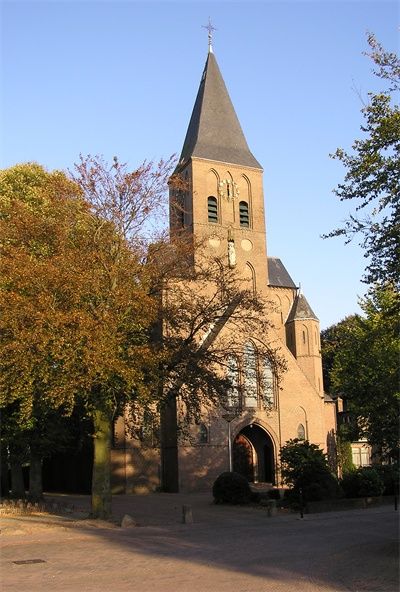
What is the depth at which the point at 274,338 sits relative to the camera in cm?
4081

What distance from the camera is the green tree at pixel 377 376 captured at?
20.4 metres

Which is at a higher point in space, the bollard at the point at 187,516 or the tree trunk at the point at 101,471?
the tree trunk at the point at 101,471

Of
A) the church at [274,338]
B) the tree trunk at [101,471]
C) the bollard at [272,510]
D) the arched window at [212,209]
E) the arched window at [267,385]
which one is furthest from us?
the arched window at [212,209]

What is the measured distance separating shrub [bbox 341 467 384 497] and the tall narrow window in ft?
79.1

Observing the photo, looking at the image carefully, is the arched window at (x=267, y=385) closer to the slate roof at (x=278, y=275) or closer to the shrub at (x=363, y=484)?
the shrub at (x=363, y=484)

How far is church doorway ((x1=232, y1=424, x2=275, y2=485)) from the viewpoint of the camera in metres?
42.1

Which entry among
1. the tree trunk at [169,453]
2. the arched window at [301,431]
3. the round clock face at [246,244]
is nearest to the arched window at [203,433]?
the tree trunk at [169,453]

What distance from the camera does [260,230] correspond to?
48531 mm

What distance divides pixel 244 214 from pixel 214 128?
762cm

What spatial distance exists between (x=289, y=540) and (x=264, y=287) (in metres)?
30.7

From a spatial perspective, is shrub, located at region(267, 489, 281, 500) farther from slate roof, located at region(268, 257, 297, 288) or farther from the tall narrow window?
slate roof, located at region(268, 257, 297, 288)

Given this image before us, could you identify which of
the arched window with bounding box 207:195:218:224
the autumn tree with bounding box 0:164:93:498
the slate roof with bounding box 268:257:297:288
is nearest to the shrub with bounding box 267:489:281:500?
the autumn tree with bounding box 0:164:93:498

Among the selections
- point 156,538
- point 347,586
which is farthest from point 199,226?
point 347,586

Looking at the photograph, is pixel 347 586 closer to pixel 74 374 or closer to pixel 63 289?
pixel 74 374
